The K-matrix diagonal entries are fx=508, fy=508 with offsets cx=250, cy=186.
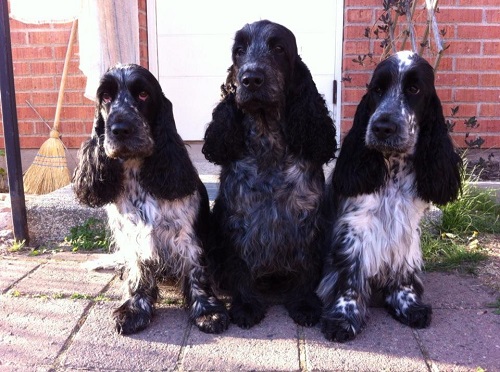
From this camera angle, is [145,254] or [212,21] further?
[212,21]

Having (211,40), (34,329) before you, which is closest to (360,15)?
(211,40)

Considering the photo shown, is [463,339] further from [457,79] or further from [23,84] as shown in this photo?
[23,84]

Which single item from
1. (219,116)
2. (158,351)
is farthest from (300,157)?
(158,351)

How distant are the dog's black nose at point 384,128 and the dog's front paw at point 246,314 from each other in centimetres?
117

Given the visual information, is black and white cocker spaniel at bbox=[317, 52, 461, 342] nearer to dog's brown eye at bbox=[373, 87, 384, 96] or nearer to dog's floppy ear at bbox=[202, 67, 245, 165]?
dog's brown eye at bbox=[373, 87, 384, 96]

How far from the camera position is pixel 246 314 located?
2.82 metres

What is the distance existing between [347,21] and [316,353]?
3.67 m

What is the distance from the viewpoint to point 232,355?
2498 millimetres

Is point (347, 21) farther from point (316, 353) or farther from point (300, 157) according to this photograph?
point (316, 353)

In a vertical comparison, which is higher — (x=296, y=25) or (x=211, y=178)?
(x=296, y=25)

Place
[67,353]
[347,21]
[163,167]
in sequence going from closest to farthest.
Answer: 1. [67,353]
2. [163,167]
3. [347,21]

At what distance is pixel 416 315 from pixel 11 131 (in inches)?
121

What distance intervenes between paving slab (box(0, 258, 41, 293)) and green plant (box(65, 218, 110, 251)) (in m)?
A: 0.41

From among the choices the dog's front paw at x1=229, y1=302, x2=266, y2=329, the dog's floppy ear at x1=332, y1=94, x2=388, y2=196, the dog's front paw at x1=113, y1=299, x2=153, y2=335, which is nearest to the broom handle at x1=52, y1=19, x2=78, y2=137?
the dog's front paw at x1=113, y1=299, x2=153, y2=335
